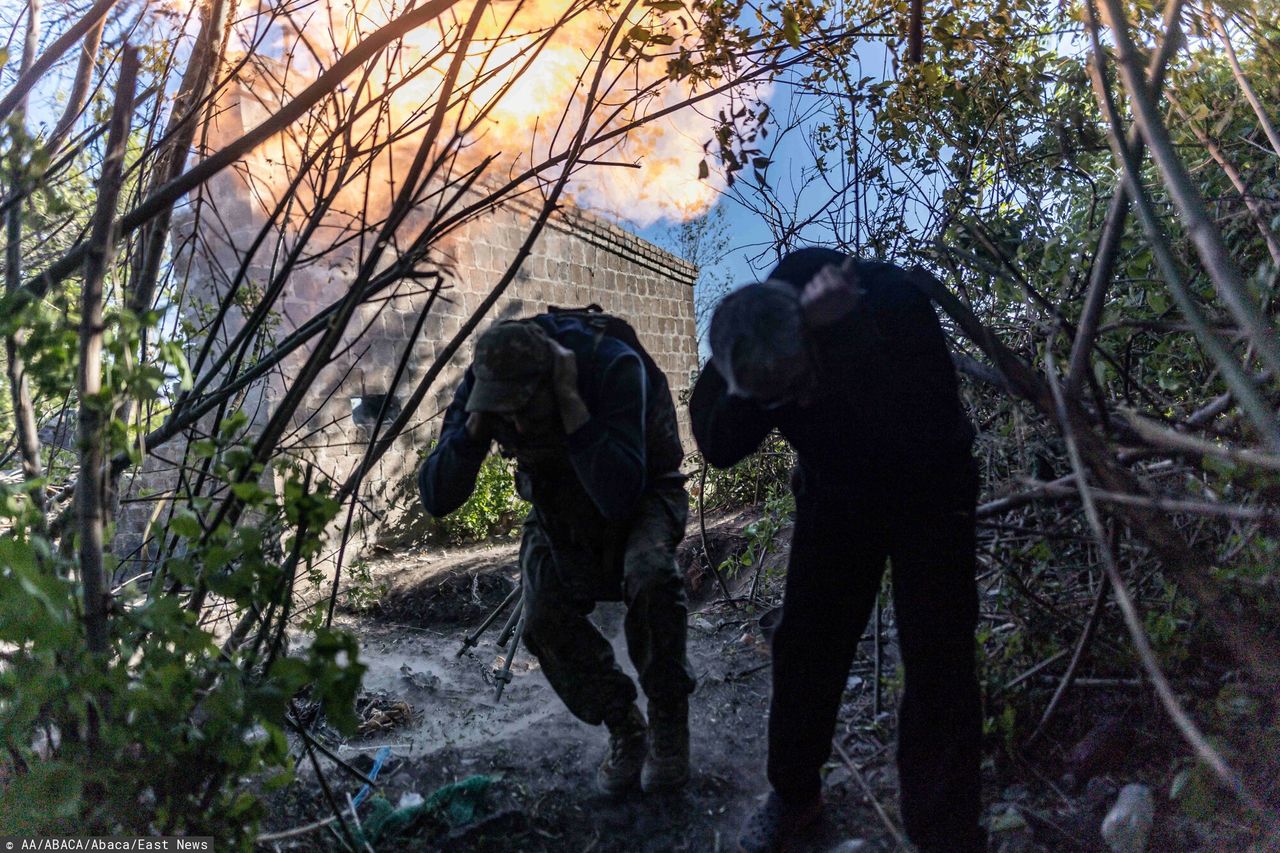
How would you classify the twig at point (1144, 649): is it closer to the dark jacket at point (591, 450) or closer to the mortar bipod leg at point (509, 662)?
the dark jacket at point (591, 450)

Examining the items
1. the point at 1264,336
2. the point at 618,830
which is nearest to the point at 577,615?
the point at 618,830

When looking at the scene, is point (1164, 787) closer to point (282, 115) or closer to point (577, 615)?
point (577, 615)

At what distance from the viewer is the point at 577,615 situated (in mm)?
2980

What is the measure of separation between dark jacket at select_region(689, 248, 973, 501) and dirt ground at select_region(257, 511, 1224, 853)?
0.89m

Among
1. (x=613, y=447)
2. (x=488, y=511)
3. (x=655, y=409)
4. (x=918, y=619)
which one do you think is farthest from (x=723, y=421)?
(x=488, y=511)

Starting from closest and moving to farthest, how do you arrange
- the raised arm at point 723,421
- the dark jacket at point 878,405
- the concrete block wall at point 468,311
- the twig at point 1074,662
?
the dark jacket at point 878,405, the raised arm at point 723,421, the twig at point 1074,662, the concrete block wall at point 468,311

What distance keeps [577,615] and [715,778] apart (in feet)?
2.68

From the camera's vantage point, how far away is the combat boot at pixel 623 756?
9.70 ft

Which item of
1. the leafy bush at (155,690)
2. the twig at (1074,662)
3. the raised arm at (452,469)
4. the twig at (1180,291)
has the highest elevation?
the twig at (1180,291)

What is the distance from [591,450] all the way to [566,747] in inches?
56.8

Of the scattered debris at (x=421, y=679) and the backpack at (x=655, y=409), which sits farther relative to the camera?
the scattered debris at (x=421, y=679)

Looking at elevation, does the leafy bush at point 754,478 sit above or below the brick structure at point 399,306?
below

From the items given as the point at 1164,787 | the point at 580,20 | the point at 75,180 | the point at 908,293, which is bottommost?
the point at 1164,787

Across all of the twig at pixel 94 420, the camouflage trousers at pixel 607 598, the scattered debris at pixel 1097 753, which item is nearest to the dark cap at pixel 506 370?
the camouflage trousers at pixel 607 598
